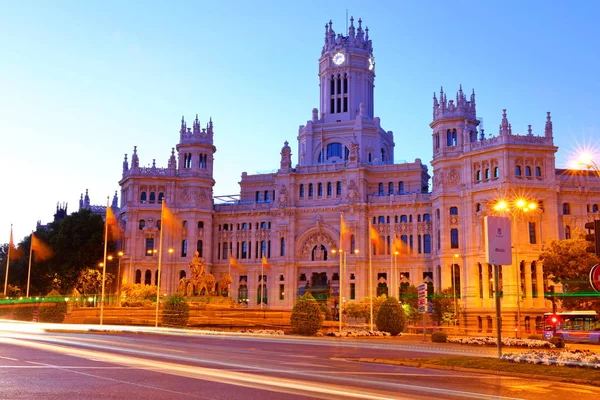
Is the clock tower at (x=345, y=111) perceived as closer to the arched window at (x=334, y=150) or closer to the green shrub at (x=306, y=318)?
the arched window at (x=334, y=150)

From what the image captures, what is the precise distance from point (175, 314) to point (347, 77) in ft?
241

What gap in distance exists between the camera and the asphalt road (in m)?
18.1

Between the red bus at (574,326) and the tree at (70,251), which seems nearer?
the red bus at (574,326)

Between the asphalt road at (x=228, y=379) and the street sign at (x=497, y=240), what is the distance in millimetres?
5752

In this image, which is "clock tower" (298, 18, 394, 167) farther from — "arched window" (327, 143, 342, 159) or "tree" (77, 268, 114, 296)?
"tree" (77, 268, 114, 296)

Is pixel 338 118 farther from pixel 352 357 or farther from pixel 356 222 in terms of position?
pixel 352 357

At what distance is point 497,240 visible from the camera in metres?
29.5

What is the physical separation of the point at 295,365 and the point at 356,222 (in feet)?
255

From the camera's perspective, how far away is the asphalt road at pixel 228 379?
18109 mm

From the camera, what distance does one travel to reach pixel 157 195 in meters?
113

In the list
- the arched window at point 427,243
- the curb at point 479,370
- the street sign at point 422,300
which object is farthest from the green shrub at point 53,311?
the arched window at point 427,243

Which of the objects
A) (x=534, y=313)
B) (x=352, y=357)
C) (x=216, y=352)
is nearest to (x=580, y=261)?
(x=534, y=313)

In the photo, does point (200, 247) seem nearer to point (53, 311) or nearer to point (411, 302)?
point (411, 302)

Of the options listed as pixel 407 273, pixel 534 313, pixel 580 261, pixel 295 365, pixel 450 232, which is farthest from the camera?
pixel 407 273
